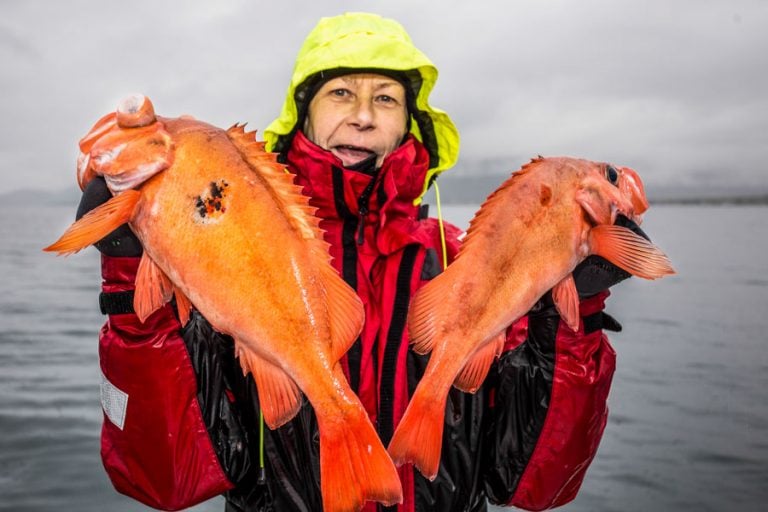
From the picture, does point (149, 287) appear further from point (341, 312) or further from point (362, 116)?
point (362, 116)

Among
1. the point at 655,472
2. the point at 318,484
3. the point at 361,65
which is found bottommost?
the point at 655,472

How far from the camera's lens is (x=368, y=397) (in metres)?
2.70

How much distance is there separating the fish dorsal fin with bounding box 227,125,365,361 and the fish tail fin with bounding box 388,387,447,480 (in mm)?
371

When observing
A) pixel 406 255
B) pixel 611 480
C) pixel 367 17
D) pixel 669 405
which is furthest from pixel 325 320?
pixel 669 405

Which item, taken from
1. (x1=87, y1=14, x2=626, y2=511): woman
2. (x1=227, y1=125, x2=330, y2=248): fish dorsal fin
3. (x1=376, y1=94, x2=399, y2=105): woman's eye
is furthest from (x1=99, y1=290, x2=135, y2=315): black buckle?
(x1=376, y1=94, x2=399, y2=105): woman's eye

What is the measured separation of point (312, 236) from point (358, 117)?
1.03m

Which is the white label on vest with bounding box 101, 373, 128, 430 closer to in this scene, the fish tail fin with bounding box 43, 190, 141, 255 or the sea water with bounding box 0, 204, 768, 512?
the fish tail fin with bounding box 43, 190, 141, 255

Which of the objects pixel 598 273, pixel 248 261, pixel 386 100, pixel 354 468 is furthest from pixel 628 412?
pixel 248 261

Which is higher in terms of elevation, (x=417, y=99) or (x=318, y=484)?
(x=417, y=99)

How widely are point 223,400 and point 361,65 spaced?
181 cm

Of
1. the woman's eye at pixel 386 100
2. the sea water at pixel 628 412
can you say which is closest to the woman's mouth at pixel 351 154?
the woman's eye at pixel 386 100

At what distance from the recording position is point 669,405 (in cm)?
1145

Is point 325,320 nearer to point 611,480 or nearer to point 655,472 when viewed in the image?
point 611,480

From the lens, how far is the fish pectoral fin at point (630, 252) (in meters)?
2.49
